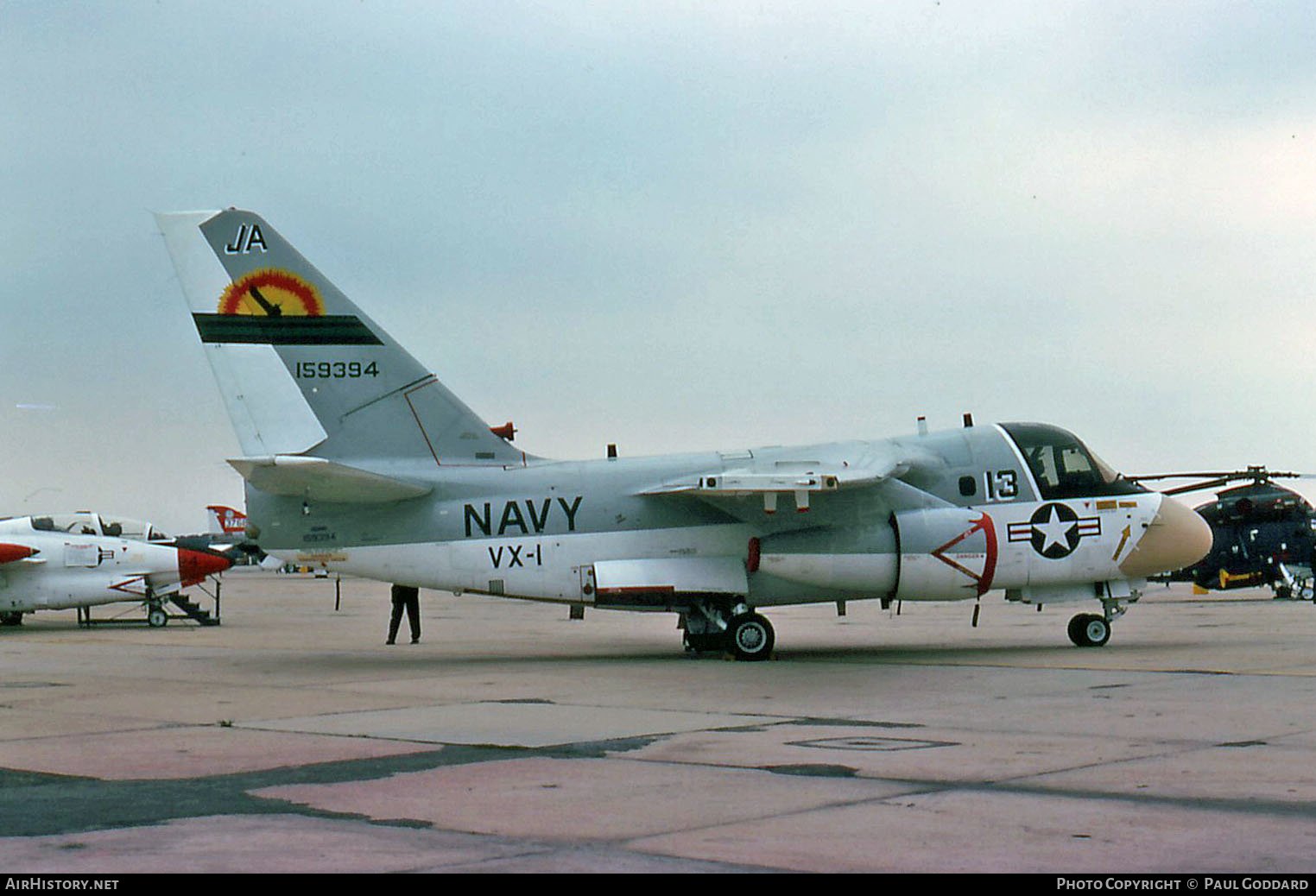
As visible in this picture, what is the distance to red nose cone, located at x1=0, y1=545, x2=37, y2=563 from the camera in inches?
1067

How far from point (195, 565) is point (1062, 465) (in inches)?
718

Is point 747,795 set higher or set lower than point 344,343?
lower

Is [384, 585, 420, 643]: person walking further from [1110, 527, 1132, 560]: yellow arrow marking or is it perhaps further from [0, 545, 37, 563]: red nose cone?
[1110, 527, 1132, 560]: yellow arrow marking

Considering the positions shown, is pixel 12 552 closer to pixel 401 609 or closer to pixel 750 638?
pixel 401 609

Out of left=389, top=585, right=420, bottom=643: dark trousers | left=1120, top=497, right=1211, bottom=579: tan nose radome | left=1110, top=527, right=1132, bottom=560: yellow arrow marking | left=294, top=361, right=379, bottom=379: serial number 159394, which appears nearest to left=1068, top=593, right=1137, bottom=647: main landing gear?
left=1120, top=497, right=1211, bottom=579: tan nose radome

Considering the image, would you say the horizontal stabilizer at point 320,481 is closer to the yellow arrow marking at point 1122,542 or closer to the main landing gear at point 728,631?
the main landing gear at point 728,631

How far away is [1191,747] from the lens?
9.75 metres

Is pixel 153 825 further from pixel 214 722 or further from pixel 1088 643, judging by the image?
pixel 1088 643

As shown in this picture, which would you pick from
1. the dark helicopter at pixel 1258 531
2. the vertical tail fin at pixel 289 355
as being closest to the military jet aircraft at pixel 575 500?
the vertical tail fin at pixel 289 355

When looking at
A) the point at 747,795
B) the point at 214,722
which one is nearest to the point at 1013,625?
the point at 214,722

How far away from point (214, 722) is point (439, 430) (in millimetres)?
7011

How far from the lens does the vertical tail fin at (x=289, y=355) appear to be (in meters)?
18.0

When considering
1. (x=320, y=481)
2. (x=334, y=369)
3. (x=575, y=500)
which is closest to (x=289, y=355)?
(x=334, y=369)

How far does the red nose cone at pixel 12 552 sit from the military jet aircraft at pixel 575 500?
11.9 m
